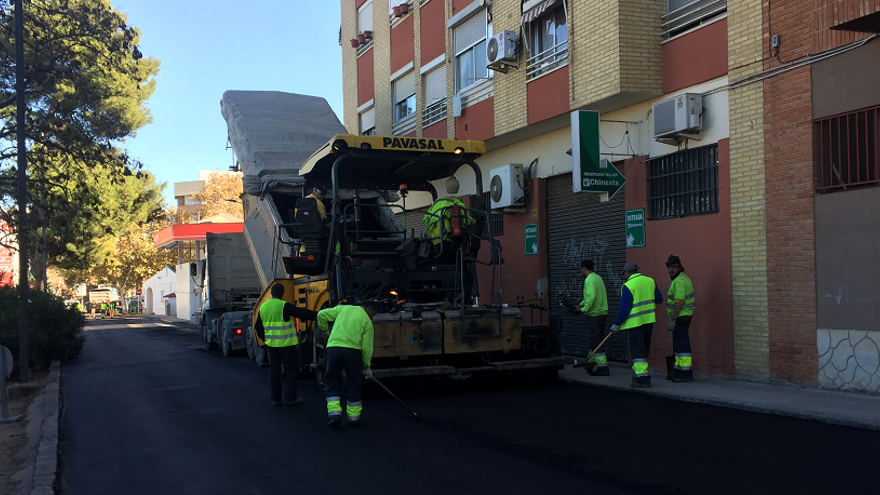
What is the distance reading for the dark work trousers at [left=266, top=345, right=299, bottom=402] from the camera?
9.19 meters

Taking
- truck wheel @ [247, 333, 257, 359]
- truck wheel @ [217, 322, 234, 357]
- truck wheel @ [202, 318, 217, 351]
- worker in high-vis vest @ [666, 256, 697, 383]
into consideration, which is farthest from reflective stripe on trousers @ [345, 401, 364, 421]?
truck wheel @ [202, 318, 217, 351]

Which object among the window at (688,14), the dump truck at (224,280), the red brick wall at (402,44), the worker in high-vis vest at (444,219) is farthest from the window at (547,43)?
the dump truck at (224,280)

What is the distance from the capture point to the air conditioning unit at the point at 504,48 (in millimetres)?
14477

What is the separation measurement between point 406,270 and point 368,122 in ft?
46.5

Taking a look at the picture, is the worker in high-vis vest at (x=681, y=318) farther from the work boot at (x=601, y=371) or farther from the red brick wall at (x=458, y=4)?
the red brick wall at (x=458, y=4)

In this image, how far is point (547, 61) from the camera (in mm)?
14039

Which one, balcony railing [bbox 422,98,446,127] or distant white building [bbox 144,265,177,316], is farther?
distant white building [bbox 144,265,177,316]

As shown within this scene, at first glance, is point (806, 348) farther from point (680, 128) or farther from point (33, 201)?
point (33, 201)

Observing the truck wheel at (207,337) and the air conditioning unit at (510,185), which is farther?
the truck wheel at (207,337)

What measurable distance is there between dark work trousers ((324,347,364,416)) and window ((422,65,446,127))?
450 inches

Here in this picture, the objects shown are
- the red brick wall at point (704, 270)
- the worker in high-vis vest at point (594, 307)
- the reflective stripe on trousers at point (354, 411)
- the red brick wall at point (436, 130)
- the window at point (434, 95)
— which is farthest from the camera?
the window at point (434, 95)

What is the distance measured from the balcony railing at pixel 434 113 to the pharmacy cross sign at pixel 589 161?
6699mm

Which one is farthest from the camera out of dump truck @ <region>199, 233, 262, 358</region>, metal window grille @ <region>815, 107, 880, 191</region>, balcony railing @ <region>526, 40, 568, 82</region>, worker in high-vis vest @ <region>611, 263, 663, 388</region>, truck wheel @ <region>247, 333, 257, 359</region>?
dump truck @ <region>199, 233, 262, 358</region>

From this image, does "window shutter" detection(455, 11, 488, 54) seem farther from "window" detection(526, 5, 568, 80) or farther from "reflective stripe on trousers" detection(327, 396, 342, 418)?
"reflective stripe on trousers" detection(327, 396, 342, 418)
